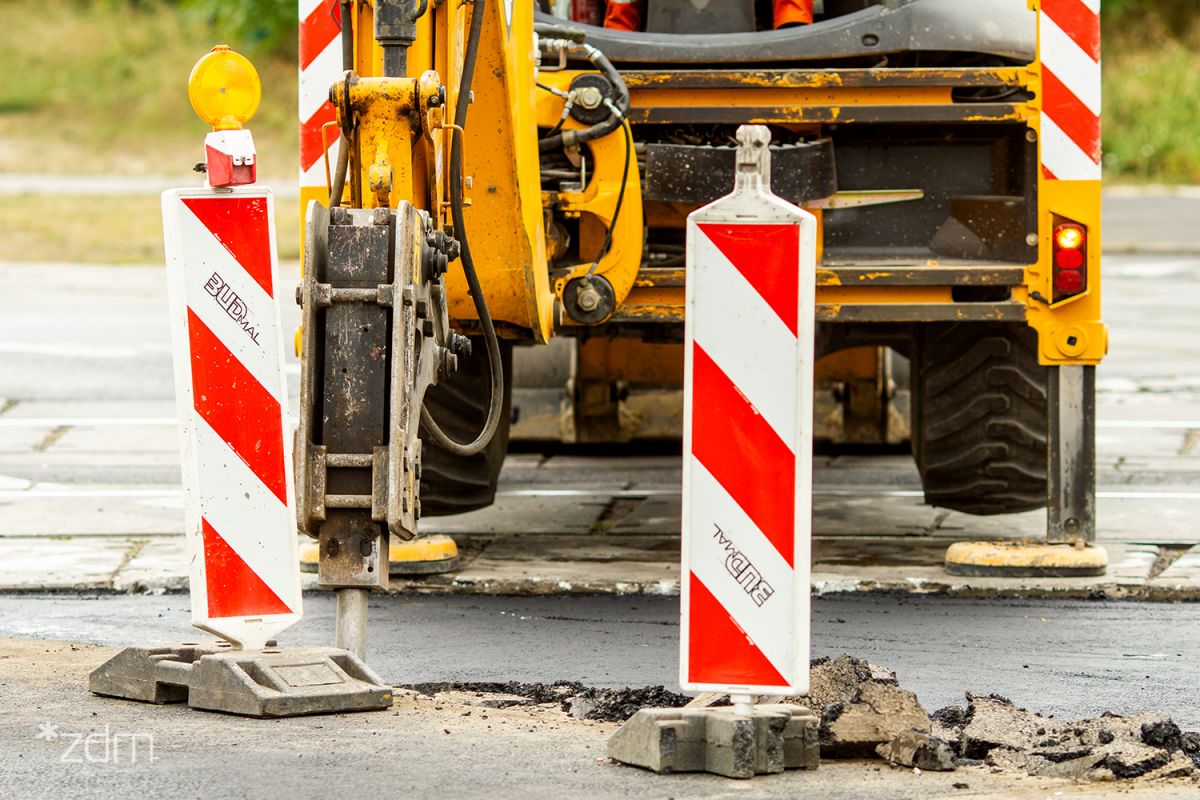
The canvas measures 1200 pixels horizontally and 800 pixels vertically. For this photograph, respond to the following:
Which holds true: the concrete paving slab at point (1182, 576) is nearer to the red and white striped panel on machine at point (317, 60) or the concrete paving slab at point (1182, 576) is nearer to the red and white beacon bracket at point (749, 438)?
the red and white beacon bracket at point (749, 438)

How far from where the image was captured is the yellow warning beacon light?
5316 millimetres

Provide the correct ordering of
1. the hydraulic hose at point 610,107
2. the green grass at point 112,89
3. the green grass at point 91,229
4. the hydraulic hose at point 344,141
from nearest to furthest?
the hydraulic hose at point 344,141 < the hydraulic hose at point 610,107 < the green grass at point 91,229 < the green grass at point 112,89

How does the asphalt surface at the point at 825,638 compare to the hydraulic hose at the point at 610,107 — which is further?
the hydraulic hose at the point at 610,107

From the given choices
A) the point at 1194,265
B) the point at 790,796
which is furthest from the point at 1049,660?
the point at 1194,265

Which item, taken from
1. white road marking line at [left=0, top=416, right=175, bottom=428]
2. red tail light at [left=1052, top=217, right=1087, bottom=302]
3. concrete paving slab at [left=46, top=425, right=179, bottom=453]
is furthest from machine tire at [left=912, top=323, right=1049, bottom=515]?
white road marking line at [left=0, top=416, right=175, bottom=428]

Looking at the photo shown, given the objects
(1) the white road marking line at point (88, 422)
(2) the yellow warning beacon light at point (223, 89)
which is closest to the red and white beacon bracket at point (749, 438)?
(2) the yellow warning beacon light at point (223, 89)

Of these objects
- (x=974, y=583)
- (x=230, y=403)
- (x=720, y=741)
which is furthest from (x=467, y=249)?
(x=974, y=583)

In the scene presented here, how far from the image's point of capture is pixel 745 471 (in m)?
4.70

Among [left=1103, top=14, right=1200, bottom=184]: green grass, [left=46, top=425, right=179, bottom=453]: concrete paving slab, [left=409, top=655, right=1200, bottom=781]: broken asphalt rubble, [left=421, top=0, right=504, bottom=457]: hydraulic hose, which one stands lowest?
[left=409, top=655, right=1200, bottom=781]: broken asphalt rubble

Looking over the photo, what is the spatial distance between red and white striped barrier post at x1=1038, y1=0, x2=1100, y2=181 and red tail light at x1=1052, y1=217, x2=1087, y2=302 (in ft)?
0.59

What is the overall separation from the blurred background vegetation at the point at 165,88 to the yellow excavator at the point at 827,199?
47.3 ft

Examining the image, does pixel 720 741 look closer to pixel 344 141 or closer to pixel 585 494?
pixel 344 141

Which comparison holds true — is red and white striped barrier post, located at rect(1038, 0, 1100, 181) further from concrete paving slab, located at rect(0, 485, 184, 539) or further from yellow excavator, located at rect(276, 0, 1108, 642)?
concrete paving slab, located at rect(0, 485, 184, 539)

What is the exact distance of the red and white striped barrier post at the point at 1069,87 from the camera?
7.20m
